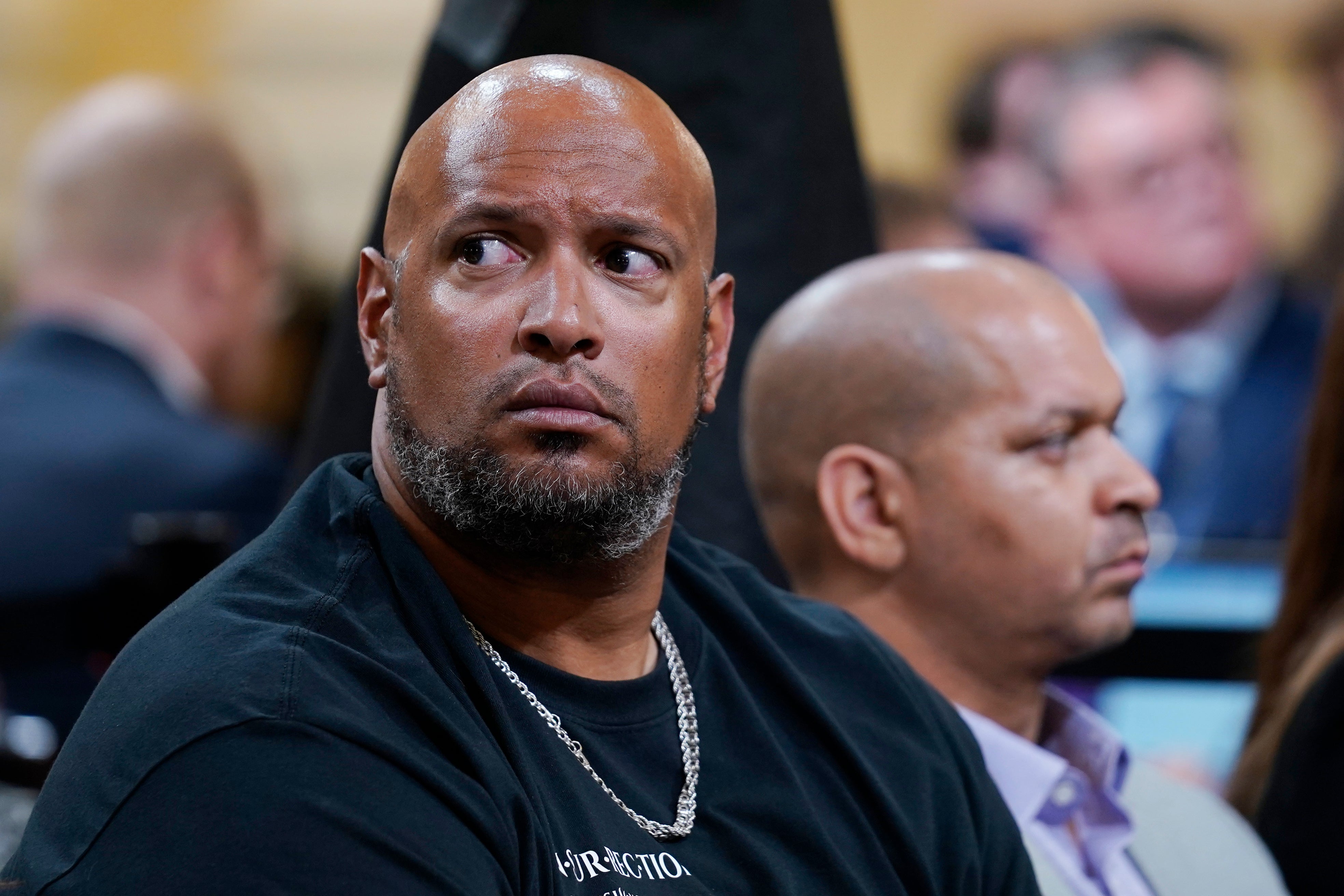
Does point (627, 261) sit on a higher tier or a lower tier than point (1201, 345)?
higher

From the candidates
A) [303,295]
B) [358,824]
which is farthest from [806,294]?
[303,295]

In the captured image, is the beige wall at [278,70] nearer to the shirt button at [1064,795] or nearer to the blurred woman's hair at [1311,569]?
the blurred woman's hair at [1311,569]

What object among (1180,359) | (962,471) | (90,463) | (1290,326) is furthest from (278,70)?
(962,471)

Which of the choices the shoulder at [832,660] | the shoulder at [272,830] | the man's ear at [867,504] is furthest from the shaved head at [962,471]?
the shoulder at [272,830]

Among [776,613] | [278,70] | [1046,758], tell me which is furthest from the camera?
[278,70]

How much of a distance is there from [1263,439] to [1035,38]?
968 millimetres

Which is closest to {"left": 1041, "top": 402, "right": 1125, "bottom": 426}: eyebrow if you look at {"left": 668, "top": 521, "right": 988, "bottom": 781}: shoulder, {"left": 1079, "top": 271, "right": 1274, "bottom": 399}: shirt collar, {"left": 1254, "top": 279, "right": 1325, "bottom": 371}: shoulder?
{"left": 668, "top": 521, "right": 988, "bottom": 781}: shoulder

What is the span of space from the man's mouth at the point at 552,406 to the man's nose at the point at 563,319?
0.02 metres

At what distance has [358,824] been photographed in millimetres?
913

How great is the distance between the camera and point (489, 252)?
1.12m

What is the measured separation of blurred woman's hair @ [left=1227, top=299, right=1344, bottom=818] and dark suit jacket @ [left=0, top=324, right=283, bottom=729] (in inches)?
63.1

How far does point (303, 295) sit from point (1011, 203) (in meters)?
2.14

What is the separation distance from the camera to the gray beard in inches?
42.9

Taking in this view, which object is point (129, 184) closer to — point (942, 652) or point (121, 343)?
point (121, 343)
